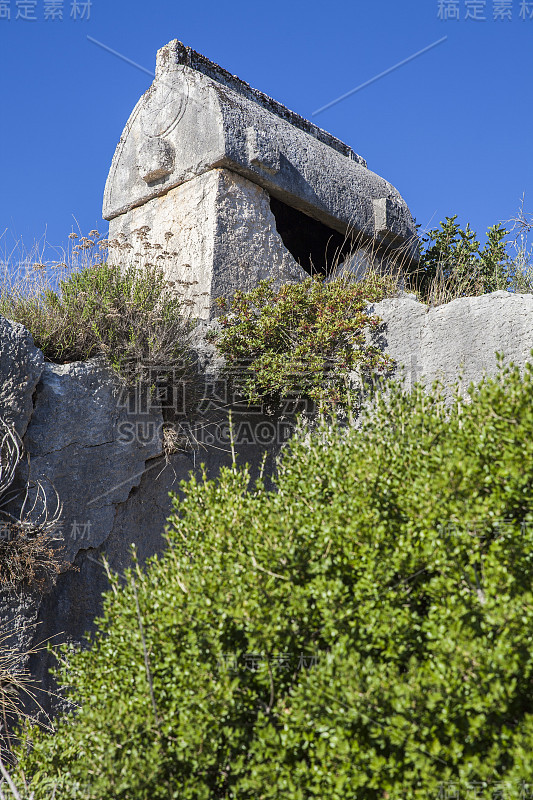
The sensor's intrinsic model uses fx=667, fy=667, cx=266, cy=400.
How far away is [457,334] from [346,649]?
2977 millimetres

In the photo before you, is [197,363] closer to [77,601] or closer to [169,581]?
[77,601]

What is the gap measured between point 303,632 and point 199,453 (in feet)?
9.10

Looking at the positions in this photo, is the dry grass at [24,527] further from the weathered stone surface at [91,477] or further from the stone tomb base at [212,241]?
the stone tomb base at [212,241]

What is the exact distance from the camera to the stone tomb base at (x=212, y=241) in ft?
17.5

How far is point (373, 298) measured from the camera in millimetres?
4934

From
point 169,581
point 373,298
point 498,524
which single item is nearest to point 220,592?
point 169,581

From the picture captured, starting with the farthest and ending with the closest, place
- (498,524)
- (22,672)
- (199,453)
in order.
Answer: (199,453) → (22,672) → (498,524)

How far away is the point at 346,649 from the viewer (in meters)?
2.00

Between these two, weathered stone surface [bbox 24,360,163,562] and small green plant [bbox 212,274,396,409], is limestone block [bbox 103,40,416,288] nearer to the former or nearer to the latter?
small green plant [bbox 212,274,396,409]

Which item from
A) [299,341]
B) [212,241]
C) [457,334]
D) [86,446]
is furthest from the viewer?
[212,241]
